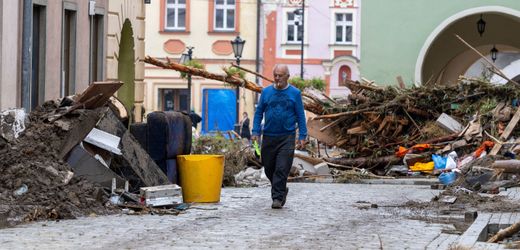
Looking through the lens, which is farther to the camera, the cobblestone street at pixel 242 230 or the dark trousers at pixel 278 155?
the dark trousers at pixel 278 155

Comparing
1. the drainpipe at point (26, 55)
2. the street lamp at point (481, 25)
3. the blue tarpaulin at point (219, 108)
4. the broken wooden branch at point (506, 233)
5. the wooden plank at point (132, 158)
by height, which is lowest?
the blue tarpaulin at point (219, 108)

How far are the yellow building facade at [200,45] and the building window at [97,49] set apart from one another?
112 feet

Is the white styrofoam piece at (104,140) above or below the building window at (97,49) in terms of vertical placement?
below

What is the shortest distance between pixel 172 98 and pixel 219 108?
8.63 feet

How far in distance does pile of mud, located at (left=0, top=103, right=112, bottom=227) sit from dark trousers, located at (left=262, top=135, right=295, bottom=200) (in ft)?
7.16

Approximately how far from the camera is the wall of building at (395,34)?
3309cm

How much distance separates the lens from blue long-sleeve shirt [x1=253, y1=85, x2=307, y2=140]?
15695mm

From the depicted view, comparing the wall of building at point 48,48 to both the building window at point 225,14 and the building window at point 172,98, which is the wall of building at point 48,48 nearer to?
the building window at point 225,14

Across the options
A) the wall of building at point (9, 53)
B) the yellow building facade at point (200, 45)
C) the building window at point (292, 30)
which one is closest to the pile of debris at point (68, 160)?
the wall of building at point (9, 53)

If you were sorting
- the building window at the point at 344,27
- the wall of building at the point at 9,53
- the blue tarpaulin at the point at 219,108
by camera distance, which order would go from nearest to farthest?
the wall of building at the point at 9,53 < the blue tarpaulin at the point at 219,108 < the building window at the point at 344,27

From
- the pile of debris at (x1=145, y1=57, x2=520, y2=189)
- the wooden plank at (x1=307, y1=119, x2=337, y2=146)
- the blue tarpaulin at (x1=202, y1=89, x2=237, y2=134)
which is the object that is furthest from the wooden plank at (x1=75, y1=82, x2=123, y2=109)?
the blue tarpaulin at (x1=202, y1=89, x2=237, y2=134)

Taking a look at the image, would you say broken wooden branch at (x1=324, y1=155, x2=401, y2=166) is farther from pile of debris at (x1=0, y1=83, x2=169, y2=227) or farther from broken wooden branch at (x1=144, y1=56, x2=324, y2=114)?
pile of debris at (x1=0, y1=83, x2=169, y2=227)

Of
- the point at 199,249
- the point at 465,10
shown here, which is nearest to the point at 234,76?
the point at 465,10

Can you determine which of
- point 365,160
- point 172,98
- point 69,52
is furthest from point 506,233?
point 172,98
